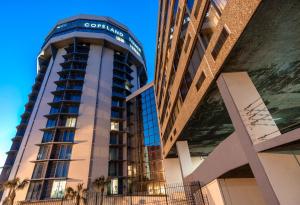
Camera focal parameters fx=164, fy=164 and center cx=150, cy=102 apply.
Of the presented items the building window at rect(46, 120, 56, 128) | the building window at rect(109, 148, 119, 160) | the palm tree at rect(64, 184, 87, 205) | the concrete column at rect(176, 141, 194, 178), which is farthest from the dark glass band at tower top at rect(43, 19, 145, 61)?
the concrete column at rect(176, 141, 194, 178)

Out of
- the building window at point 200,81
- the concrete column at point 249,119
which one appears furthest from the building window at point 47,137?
the concrete column at point 249,119

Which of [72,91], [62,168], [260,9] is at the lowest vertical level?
[260,9]

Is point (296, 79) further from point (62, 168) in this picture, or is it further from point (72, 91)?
point (72, 91)

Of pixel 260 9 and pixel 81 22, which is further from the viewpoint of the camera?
pixel 81 22

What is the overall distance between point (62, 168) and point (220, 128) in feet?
96.2

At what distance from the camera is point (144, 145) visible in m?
36.9

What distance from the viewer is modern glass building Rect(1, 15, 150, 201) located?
3058cm

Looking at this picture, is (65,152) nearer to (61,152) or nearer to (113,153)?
(61,152)

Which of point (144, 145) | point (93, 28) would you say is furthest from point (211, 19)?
point (93, 28)

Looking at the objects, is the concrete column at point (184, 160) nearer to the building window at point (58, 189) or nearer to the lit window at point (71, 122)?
the building window at point (58, 189)

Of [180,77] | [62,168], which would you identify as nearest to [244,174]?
[180,77]

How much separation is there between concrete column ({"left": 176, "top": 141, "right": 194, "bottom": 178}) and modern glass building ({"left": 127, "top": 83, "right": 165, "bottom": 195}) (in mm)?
15082

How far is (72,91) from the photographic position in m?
39.7

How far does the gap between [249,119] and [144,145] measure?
31314 millimetres
